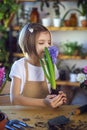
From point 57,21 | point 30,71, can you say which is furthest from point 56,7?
point 30,71

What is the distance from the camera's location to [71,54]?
355 centimetres

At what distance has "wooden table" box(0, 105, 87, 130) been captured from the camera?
1.48 m

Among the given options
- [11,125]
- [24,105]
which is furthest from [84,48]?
[11,125]

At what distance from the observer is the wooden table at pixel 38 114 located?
1.48 metres

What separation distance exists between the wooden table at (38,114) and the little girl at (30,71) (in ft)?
0.23

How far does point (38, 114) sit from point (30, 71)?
437 millimetres

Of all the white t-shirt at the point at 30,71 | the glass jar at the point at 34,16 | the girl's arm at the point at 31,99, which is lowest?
the girl's arm at the point at 31,99

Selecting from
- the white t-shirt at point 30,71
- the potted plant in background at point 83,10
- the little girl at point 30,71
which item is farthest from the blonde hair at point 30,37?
the potted plant in background at point 83,10

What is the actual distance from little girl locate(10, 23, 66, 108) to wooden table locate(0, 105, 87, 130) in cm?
7

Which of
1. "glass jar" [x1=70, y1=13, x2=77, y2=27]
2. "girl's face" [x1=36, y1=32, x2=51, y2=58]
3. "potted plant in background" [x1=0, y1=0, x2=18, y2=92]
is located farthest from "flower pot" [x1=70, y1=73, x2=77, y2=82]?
"girl's face" [x1=36, y1=32, x2=51, y2=58]

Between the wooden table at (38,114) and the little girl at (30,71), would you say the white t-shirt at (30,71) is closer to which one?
the little girl at (30,71)

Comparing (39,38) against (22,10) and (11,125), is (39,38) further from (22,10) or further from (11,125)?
(22,10)

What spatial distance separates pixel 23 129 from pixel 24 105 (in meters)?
0.37

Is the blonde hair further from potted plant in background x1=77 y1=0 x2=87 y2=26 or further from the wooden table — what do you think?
potted plant in background x1=77 y1=0 x2=87 y2=26
